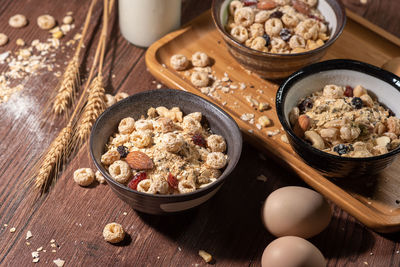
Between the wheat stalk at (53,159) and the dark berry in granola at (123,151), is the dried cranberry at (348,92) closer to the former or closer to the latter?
the dark berry in granola at (123,151)

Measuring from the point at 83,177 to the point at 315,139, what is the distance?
595mm

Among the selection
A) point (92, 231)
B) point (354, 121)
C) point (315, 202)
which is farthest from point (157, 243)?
point (354, 121)

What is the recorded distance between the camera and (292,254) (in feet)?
3.41

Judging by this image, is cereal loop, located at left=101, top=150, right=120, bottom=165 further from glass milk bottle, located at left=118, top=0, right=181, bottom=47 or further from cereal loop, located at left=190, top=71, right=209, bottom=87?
glass milk bottle, located at left=118, top=0, right=181, bottom=47

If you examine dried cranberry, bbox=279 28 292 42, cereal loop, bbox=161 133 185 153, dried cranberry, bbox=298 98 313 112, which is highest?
dried cranberry, bbox=279 28 292 42

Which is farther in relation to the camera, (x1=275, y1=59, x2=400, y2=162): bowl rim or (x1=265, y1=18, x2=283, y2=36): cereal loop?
(x1=265, y1=18, x2=283, y2=36): cereal loop

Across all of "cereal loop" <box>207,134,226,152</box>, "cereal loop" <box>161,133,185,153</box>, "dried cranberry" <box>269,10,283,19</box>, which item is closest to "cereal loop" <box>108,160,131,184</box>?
"cereal loop" <box>161,133,185,153</box>

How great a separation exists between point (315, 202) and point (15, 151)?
2.65 feet

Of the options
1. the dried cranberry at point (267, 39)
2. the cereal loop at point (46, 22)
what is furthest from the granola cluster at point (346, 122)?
the cereal loop at point (46, 22)

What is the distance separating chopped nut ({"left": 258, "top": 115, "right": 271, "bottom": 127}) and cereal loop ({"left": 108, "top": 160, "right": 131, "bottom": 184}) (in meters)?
0.43

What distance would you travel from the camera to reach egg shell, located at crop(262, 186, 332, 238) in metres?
1.10

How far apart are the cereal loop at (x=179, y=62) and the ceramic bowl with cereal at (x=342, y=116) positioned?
36 cm

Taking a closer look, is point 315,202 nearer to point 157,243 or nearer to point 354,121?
point 354,121

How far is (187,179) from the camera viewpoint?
1.12 meters
